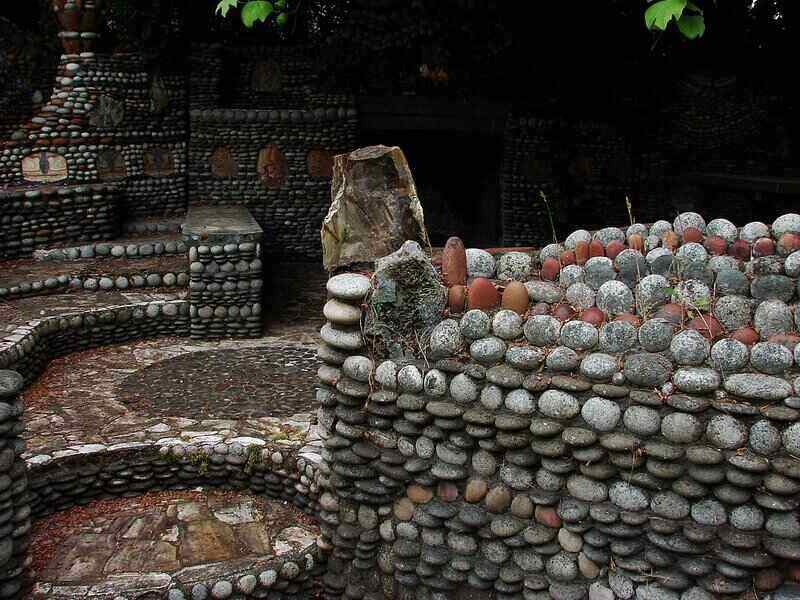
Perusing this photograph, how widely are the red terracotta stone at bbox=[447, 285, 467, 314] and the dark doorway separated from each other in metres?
9.34

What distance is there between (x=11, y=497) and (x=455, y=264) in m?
2.68

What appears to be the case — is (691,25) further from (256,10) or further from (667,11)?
(256,10)

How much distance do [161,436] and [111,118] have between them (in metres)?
8.00

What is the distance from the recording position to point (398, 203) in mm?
5109

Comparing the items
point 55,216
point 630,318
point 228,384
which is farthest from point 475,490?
point 55,216

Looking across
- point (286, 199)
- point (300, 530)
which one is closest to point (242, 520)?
point (300, 530)

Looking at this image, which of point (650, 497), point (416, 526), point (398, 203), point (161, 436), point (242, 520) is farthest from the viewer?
point (161, 436)

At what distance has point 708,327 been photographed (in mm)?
3762

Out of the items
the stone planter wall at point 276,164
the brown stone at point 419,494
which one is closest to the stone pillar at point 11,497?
the brown stone at point 419,494

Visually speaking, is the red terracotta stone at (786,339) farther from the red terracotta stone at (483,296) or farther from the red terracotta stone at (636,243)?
the red terracotta stone at (483,296)

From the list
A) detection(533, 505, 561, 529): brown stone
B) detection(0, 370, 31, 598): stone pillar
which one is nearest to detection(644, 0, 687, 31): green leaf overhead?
detection(533, 505, 561, 529): brown stone

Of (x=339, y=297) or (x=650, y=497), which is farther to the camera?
(x=339, y=297)

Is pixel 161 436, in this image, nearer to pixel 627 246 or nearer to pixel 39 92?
pixel 627 246

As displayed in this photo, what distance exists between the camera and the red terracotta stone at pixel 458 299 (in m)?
4.36
